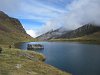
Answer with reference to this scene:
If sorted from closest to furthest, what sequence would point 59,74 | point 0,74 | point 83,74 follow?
point 0,74 < point 59,74 < point 83,74

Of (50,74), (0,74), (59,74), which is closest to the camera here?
(0,74)

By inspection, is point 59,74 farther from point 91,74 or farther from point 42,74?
point 91,74

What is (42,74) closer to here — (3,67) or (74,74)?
(3,67)

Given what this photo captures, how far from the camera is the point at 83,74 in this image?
7562 cm

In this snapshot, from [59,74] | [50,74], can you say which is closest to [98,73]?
[59,74]

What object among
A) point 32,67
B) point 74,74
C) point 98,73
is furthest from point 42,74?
point 98,73

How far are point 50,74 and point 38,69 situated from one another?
5047 millimetres

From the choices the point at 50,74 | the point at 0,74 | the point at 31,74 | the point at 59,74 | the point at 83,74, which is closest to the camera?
the point at 0,74

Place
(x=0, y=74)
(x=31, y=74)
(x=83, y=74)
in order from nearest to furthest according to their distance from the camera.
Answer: (x=0, y=74) < (x=31, y=74) < (x=83, y=74)

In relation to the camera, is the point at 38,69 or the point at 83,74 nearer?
the point at 38,69

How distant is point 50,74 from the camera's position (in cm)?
6169

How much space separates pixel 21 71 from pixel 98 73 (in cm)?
3256

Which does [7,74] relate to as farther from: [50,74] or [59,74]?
[59,74]

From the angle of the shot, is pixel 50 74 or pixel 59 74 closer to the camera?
pixel 50 74
